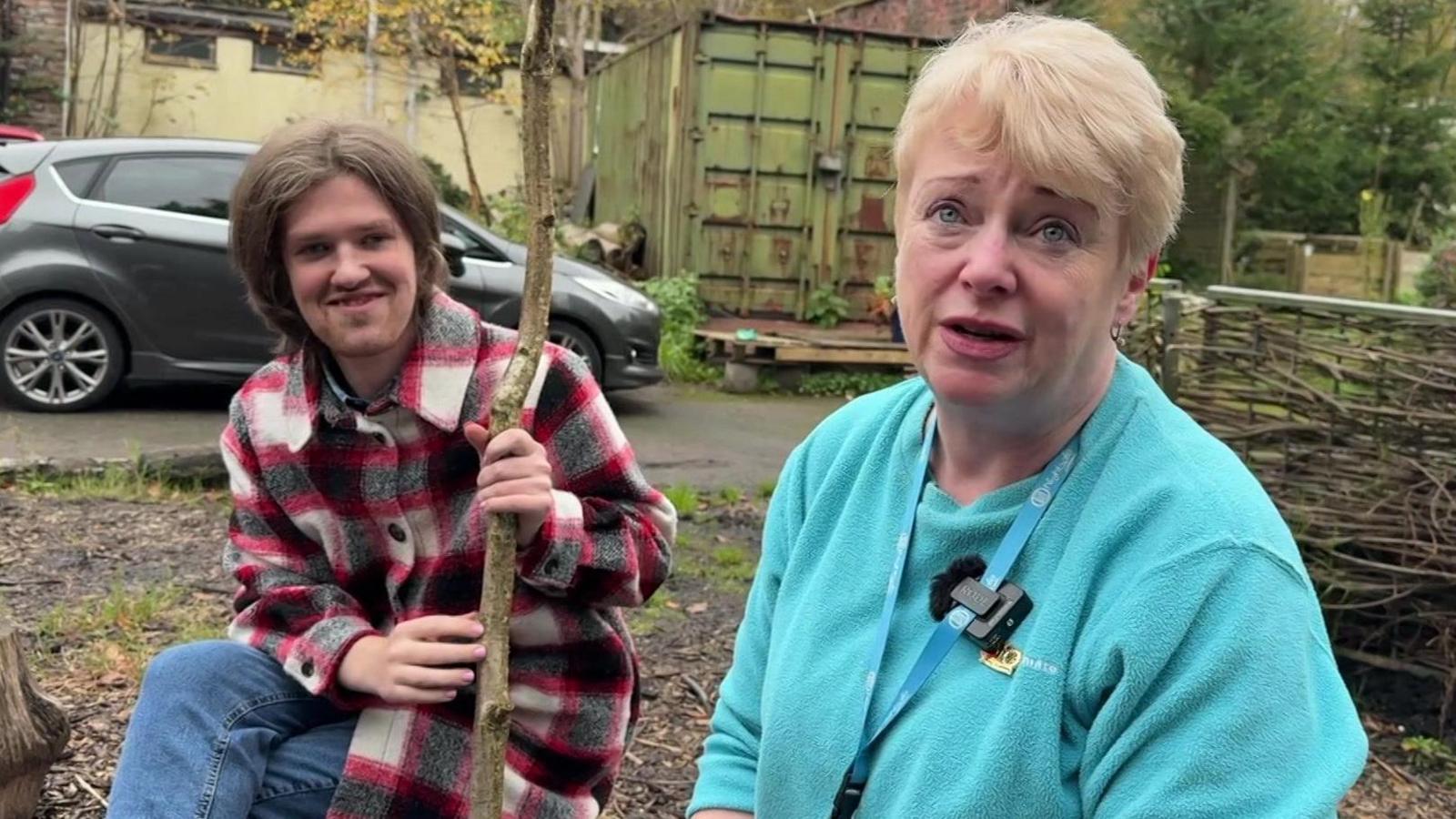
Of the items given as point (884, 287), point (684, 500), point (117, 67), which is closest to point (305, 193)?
point (684, 500)

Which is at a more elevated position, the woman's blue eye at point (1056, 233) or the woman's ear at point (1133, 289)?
the woman's blue eye at point (1056, 233)

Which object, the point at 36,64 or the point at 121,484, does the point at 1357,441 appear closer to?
the point at 121,484

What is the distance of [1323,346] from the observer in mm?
4090

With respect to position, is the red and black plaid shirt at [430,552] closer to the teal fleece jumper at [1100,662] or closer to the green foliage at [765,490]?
the teal fleece jumper at [1100,662]

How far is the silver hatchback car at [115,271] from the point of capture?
25.7 ft

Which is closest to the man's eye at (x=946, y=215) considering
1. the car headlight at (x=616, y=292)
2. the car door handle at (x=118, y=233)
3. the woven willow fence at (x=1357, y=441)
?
the woven willow fence at (x=1357, y=441)

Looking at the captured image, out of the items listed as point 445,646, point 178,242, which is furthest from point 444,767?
point 178,242

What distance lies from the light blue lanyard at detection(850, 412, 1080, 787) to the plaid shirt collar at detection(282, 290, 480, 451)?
859 millimetres

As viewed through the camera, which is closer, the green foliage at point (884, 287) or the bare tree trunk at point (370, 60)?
the green foliage at point (884, 287)

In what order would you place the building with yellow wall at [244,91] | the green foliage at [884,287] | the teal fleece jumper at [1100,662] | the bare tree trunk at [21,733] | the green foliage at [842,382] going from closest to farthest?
the teal fleece jumper at [1100,662], the bare tree trunk at [21,733], the green foliage at [842,382], the green foliage at [884,287], the building with yellow wall at [244,91]

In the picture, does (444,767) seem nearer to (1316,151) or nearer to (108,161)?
(108,161)

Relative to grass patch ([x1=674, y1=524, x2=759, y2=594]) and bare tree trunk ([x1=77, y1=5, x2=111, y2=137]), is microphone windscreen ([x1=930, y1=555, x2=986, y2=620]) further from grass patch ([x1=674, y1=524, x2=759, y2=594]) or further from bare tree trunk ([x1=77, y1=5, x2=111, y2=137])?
bare tree trunk ([x1=77, y1=5, x2=111, y2=137])

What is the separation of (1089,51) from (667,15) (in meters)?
23.9

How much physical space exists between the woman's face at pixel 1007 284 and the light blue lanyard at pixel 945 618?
0.07m
